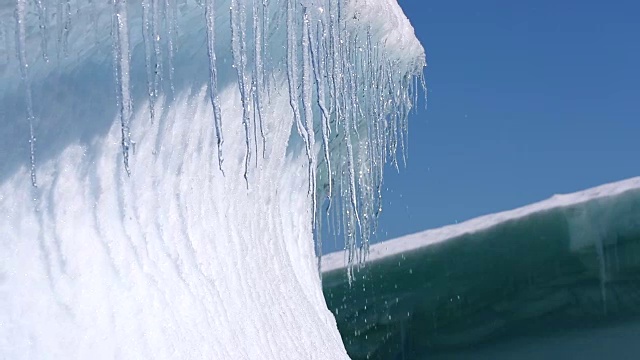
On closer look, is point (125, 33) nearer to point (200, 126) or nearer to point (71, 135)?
point (71, 135)

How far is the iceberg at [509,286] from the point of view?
460 inches

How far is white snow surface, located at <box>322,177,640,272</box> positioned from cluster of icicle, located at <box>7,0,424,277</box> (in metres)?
6.15

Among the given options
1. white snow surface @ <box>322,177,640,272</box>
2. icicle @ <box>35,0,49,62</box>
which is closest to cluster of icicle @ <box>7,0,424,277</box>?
icicle @ <box>35,0,49,62</box>

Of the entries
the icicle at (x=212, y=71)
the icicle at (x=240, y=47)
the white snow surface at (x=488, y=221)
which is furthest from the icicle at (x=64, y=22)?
the white snow surface at (x=488, y=221)

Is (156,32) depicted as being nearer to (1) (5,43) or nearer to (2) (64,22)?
(2) (64,22)

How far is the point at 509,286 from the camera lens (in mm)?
12422

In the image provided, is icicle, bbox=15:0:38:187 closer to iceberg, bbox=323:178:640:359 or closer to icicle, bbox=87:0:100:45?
icicle, bbox=87:0:100:45

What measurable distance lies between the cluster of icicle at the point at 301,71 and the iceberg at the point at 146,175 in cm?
1

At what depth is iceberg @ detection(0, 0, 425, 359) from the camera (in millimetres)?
2469

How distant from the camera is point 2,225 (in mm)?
2471

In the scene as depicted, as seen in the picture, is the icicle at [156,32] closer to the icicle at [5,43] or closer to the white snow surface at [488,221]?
the icicle at [5,43]

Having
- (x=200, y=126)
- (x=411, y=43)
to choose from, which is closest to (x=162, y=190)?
(x=200, y=126)

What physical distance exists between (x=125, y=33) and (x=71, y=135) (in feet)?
1.36

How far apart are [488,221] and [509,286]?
4.50 feet
